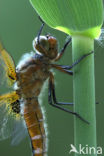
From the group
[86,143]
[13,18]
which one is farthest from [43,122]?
[13,18]

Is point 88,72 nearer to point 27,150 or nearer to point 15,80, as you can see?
point 15,80

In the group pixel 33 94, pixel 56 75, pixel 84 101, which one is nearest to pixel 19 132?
pixel 33 94

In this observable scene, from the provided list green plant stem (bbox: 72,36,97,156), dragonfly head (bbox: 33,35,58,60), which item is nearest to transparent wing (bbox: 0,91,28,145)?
dragonfly head (bbox: 33,35,58,60)

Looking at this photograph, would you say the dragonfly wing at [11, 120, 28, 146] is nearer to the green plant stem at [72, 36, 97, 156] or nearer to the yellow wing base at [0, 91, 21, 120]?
the yellow wing base at [0, 91, 21, 120]

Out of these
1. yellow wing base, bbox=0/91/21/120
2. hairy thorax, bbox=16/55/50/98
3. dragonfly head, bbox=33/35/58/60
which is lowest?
yellow wing base, bbox=0/91/21/120

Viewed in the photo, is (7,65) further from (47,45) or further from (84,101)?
(84,101)

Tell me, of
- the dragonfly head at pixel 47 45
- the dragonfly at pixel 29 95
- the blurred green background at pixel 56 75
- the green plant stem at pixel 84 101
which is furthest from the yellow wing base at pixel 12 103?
the blurred green background at pixel 56 75
